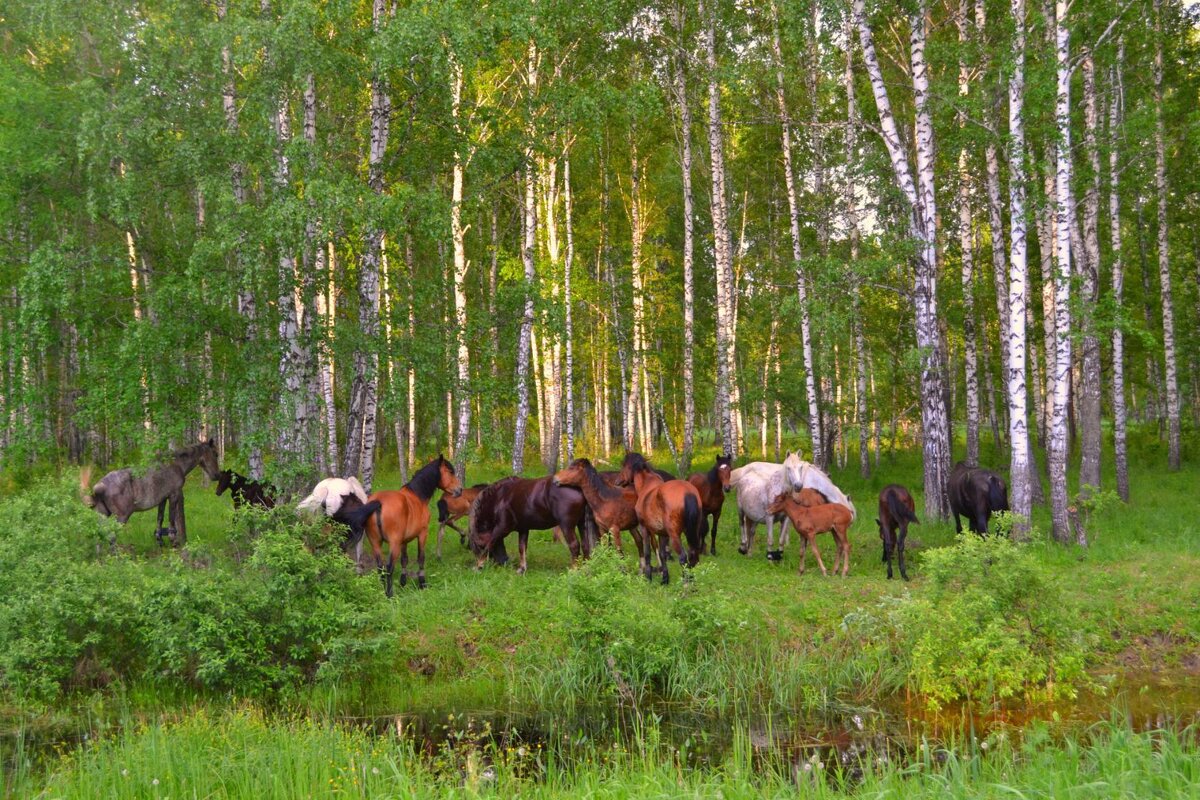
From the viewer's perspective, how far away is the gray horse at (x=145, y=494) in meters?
16.1

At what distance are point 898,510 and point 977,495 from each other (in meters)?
1.86

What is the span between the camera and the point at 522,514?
1462 cm

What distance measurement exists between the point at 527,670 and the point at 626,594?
1.52 meters

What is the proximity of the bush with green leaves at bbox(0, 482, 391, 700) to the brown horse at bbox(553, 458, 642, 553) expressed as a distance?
13.1ft

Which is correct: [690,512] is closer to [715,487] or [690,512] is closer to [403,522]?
[715,487]

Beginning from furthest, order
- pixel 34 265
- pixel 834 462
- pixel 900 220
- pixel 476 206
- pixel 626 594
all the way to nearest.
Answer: pixel 834 462 < pixel 900 220 < pixel 476 206 < pixel 34 265 < pixel 626 594

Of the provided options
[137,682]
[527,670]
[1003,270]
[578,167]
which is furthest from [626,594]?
[578,167]

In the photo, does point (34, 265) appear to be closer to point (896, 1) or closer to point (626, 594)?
point (626, 594)

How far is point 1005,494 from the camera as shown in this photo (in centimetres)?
1434

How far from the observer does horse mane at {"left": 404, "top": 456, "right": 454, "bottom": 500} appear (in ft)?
46.9

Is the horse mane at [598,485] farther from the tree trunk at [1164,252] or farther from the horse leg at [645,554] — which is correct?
the tree trunk at [1164,252]

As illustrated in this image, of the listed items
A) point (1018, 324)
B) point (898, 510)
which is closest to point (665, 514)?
point (898, 510)

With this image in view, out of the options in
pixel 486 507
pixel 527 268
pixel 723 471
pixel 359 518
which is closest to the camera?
pixel 359 518

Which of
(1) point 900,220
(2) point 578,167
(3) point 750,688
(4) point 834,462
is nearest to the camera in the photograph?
(3) point 750,688
